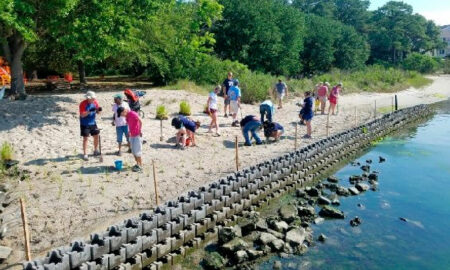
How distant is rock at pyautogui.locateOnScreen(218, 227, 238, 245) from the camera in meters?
9.23

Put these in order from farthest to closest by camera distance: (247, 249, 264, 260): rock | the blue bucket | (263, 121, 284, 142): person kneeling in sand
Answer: (263, 121, 284, 142): person kneeling in sand, the blue bucket, (247, 249, 264, 260): rock

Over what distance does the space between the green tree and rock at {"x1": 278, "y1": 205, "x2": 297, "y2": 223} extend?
10.8 meters

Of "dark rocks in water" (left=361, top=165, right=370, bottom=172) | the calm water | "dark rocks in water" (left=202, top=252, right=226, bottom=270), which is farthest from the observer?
→ "dark rocks in water" (left=361, top=165, right=370, bottom=172)

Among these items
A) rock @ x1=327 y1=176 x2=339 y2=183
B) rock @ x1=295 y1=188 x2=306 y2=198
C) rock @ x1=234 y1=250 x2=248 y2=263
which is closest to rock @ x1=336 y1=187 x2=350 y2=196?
rock @ x1=295 y1=188 x2=306 y2=198

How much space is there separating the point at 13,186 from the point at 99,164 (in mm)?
2259

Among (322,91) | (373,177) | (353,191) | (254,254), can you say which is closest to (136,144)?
(254,254)

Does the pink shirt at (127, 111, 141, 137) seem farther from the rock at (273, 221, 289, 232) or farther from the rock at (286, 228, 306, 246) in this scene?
the rock at (286, 228, 306, 246)

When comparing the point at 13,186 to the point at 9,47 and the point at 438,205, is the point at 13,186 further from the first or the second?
the point at 438,205

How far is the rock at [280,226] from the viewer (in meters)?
9.85

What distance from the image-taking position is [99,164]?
481 inches

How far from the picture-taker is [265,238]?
926cm

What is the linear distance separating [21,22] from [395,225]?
14066 millimetres

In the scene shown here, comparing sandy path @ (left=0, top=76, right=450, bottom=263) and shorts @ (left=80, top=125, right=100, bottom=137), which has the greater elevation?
shorts @ (left=80, top=125, right=100, bottom=137)

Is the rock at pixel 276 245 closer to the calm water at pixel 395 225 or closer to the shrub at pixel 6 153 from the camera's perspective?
the calm water at pixel 395 225
